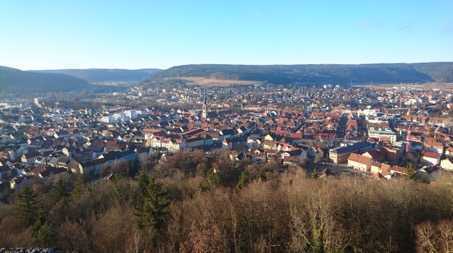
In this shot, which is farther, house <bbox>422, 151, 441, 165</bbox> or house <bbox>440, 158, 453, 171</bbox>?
house <bbox>422, 151, 441, 165</bbox>

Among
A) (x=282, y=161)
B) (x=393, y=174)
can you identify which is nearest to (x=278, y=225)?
(x=393, y=174)

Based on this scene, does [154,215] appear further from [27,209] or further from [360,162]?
[360,162]

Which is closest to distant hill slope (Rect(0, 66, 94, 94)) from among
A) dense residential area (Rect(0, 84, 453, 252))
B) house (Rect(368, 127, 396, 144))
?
dense residential area (Rect(0, 84, 453, 252))

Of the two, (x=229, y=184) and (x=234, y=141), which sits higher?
(x=229, y=184)

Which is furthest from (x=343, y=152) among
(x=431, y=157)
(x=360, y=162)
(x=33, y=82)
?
(x=33, y=82)

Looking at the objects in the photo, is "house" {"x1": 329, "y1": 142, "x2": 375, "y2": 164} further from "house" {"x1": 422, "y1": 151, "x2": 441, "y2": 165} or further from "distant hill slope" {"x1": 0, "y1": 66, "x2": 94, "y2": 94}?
"distant hill slope" {"x1": 0, "y1": 66, "x2": 94, "y2": 94}
